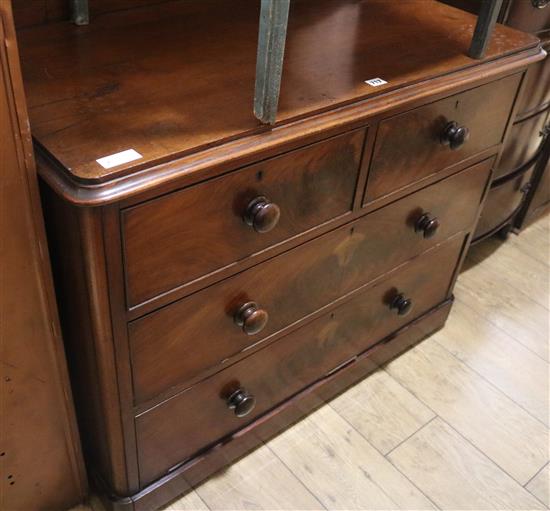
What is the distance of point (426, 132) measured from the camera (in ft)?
3.86

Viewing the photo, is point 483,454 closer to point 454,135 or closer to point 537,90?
point 454,135

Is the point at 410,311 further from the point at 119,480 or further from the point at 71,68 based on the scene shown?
the point at 71,68

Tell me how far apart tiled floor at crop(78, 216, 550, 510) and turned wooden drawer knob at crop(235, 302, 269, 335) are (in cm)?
44

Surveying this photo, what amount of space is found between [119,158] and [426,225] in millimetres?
747

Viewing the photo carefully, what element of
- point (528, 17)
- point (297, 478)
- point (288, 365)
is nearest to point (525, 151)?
point (528, 17)

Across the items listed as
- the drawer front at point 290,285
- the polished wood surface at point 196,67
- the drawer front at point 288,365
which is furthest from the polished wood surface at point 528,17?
the drawer front at point 288,365

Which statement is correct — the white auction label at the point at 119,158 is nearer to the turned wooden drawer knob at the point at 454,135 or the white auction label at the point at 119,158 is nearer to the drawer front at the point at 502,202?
the turned wooden drawer knob at the point at 454,135

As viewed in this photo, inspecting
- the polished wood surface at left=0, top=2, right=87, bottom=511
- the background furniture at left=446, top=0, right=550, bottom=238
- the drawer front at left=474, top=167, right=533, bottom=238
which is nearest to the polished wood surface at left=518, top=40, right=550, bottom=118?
the background furniture at left=446, top=0, right=550, bottom=238

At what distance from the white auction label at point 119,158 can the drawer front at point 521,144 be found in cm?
115

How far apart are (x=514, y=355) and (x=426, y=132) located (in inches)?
31.7

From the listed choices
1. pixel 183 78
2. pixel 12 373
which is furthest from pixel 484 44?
pixel 12 373

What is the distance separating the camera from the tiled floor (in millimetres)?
1332

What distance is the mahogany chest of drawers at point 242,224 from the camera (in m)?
0.85

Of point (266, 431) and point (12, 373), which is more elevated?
point (12, 373)
